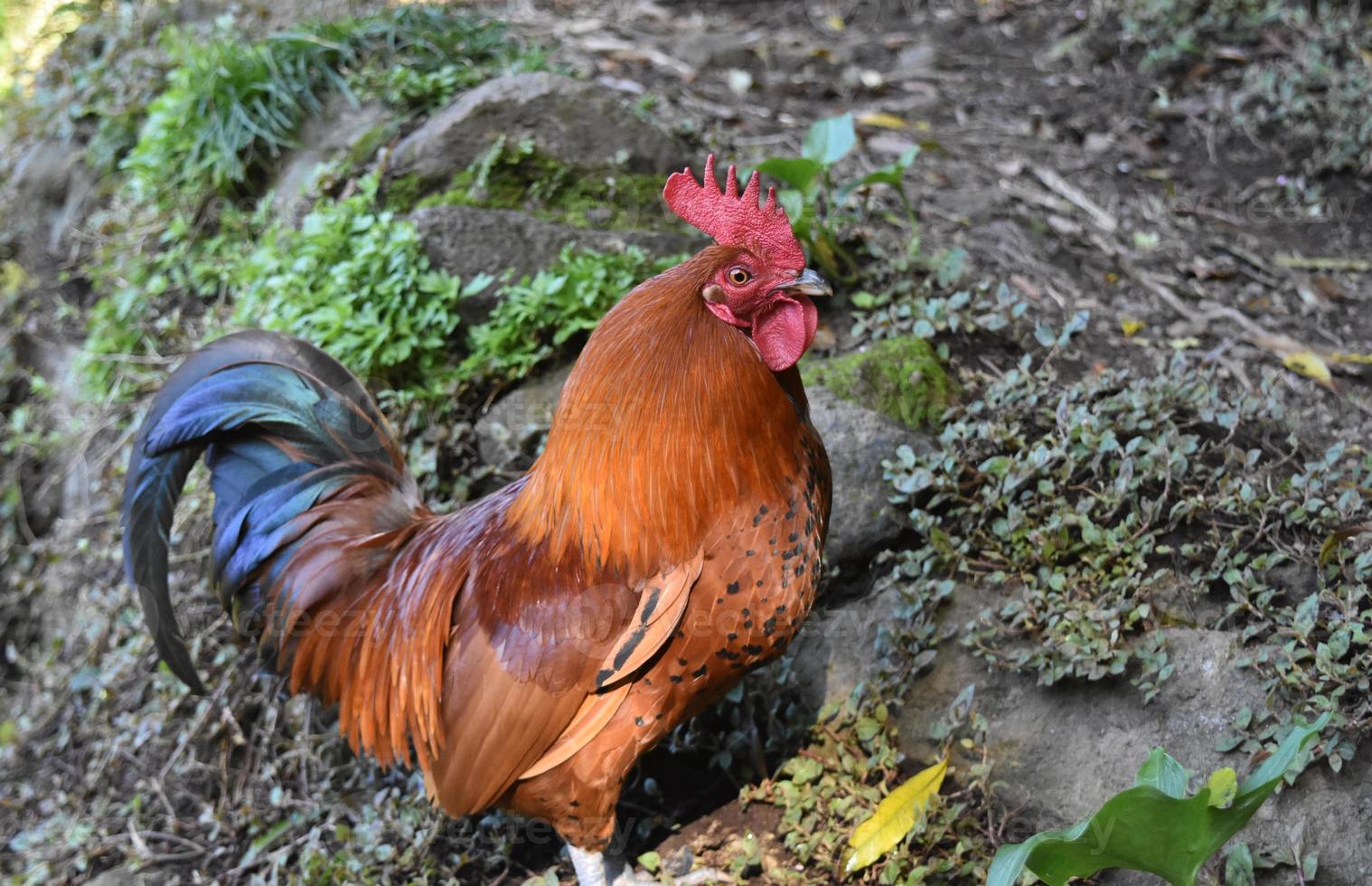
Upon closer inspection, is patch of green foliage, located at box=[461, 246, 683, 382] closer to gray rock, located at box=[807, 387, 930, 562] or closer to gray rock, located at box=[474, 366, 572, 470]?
gray rock, located at box=[474, 366, 572, 470]

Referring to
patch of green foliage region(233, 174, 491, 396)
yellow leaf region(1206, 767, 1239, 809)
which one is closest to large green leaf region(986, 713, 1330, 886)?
yellow leaf region(1206, 767, 1239, 809)

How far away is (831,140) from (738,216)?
67.4 inches

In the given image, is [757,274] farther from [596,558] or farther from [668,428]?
[596,558]

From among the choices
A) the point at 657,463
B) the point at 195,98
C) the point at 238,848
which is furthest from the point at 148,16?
the point at 657,463

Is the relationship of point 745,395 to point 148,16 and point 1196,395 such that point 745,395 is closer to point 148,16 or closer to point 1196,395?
point 1196,395

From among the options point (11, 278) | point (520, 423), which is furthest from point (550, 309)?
point (11, 278)

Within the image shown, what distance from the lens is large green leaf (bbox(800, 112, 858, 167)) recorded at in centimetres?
423

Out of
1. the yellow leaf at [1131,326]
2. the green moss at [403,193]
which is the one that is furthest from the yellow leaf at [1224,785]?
the green moss at [403,193]

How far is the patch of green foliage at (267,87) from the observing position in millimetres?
5629

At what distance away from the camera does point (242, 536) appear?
3.19 meters

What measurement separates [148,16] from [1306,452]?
7.46 meters

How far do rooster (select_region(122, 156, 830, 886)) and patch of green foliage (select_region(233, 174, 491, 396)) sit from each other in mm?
1149

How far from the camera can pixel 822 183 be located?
14.7ft

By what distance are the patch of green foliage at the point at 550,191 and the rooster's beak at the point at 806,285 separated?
210 centimetres
